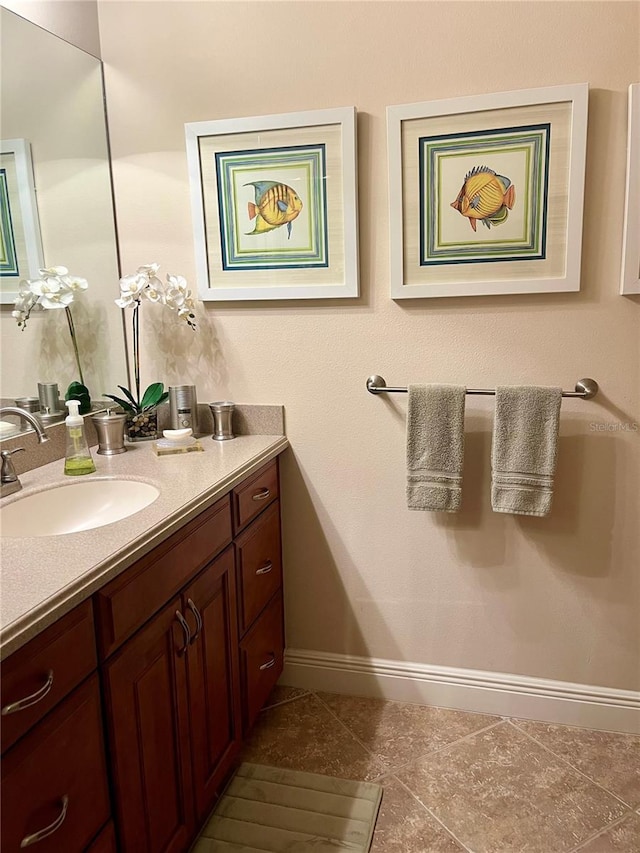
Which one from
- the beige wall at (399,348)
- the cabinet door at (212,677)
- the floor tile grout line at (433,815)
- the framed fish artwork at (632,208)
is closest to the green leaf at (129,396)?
the beige wall at (399,348)

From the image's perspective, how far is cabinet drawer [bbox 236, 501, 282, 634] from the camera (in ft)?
5.67

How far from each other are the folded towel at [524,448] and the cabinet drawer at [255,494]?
0.65 metres

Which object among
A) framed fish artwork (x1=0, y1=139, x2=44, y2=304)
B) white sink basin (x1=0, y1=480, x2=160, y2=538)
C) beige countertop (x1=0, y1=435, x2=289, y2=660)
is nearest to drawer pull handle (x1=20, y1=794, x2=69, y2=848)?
beige countertop (x1=0, y1=435, x2=289, y2=660)

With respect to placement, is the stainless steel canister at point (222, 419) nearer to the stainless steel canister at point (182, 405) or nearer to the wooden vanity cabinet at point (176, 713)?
the stainless steel canister at point (182, 405)

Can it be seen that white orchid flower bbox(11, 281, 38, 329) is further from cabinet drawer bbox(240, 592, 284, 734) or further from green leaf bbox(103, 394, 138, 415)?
cabinet drawer bbox(240, 592, 284, 734)

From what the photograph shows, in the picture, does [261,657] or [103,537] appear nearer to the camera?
[103,537]

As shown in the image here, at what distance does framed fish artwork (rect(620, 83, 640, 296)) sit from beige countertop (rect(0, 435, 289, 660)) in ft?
3.56

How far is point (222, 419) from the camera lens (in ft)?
6.44

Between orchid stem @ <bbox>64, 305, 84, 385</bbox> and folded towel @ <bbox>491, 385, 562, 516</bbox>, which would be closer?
folded towel @ <bbox>491, 385, 562, 516</bbox>

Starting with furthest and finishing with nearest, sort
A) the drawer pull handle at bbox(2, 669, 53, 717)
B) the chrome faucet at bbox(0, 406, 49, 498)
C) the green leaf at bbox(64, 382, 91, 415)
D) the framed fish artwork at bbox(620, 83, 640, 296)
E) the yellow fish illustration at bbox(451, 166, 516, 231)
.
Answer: the green leaf at bbox(64, 382, 91, 415), the yellow fish illustration at bbox(451, 166, 516, 231), the framed fish artwork at bbox(620, 83, 640, 296), the chrome faucet at bbox(0, 406, 49, 498), the drawer pull handle at bbox(2, 669, 53, 717)

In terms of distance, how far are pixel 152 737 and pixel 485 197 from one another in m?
1.53

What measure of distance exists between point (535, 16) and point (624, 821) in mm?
2040

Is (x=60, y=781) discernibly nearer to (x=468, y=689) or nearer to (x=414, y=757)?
(x=414, y=757)

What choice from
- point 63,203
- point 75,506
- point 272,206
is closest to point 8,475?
point 75,506
